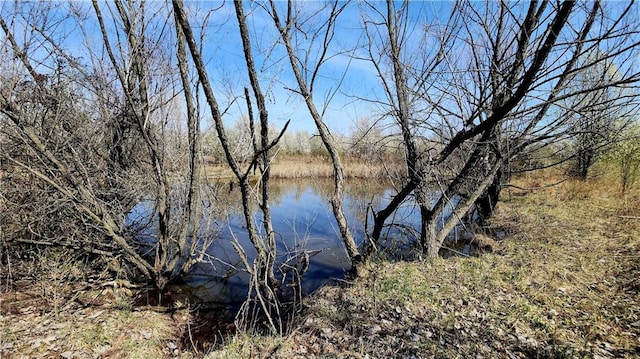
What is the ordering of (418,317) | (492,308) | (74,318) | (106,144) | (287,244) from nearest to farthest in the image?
1. (418,317)
2. (492,308)
3. (74,318)
4. (106,144)
5. (287,244)

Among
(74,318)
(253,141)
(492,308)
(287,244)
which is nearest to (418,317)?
(492,308)

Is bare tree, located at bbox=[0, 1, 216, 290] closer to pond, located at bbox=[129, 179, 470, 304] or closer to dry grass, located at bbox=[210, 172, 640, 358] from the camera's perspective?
pond, located at bbox=[129, 179, 470, 304]

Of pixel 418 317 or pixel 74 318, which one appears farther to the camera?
pixel 74 318

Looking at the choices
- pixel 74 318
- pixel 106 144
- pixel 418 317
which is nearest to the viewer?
pixel 418 317

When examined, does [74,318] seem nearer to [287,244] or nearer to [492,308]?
[287,244]

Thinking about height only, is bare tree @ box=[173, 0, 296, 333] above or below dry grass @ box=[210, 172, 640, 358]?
above

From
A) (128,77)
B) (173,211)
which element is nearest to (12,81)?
(128,77)

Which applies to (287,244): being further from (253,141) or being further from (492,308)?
(492,308)

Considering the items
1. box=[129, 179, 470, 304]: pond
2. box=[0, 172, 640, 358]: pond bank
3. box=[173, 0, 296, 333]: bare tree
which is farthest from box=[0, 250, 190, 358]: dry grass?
box=[173, 0, 296, 333]: bare tree

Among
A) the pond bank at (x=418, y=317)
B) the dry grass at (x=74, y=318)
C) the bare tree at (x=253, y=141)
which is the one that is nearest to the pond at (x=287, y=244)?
the bare tree at (x=253, y=141)

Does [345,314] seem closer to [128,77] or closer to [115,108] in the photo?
[128,77]

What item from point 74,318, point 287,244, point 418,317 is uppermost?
point 418,317

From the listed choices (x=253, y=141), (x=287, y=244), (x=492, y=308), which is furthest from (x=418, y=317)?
(x=287, y=244)

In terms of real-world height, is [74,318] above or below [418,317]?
below
